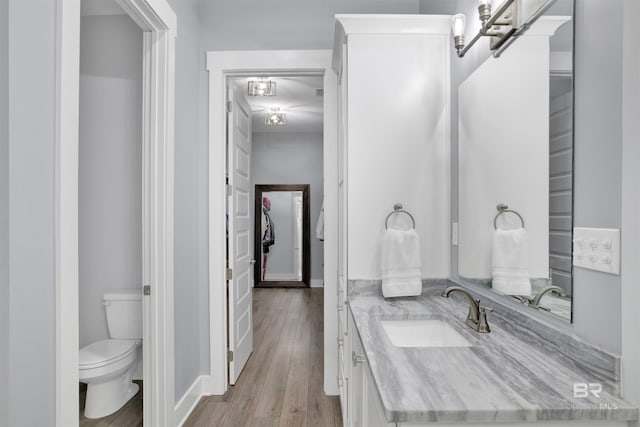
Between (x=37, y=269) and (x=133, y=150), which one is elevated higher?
(x=133, y=150)

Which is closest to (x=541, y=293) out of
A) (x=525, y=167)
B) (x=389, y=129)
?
(x=525, y=167)

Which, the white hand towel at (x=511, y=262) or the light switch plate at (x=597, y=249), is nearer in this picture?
the light switch plate at (x=597, y=249)

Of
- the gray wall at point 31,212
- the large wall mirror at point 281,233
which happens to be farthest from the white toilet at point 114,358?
the large wall mirror at point 281,233

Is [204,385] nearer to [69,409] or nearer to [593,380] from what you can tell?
[69,409]

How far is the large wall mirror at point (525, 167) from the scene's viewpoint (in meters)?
1.17

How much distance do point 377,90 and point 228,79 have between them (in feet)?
3.99

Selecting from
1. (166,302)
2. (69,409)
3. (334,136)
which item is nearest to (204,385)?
(166,302)

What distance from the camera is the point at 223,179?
2611 mm

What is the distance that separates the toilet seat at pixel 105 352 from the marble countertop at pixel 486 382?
1.69 m

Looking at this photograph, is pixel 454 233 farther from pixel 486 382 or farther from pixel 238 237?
pixel 238 237

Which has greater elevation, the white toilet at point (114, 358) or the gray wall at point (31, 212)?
the gray wall at point (31, 212)

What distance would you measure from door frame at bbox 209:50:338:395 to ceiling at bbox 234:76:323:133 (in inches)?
40.7

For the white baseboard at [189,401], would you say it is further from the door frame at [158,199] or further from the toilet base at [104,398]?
the toilet base at [104,398]

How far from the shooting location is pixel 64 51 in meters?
1.21
